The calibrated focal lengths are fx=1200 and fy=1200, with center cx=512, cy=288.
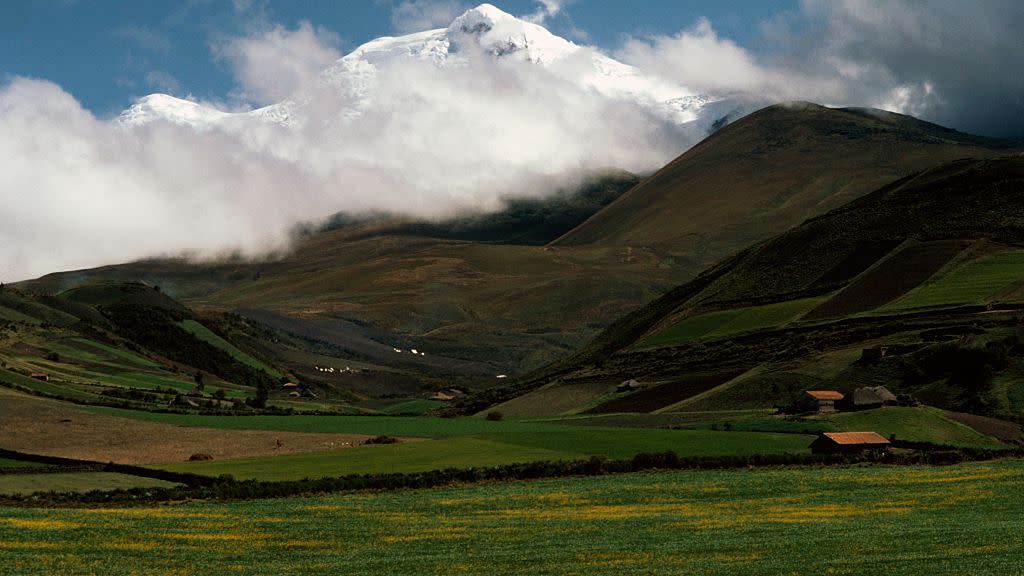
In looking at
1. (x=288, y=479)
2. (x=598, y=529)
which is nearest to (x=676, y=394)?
(x=288, y=479)

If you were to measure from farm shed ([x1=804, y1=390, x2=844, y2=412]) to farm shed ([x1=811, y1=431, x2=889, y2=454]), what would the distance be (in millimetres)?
25245

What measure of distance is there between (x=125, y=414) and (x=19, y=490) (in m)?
56.3

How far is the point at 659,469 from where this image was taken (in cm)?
7550

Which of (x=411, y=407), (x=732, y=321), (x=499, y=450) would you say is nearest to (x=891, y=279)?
(x=732, y=321)

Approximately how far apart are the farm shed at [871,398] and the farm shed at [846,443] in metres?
24.1

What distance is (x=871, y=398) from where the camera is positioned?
355 ft

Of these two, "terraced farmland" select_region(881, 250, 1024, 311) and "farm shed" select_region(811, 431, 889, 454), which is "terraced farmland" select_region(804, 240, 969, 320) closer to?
"terraced farmland" select_region(881, 250, 1024, 311)

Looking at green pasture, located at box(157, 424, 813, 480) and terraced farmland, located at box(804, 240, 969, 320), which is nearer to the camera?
green pasture, located at box(157, 424, 813, 480)

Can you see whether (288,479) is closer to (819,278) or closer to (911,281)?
(911,281)

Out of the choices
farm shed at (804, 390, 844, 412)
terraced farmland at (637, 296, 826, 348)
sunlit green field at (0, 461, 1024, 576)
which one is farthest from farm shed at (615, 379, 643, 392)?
sunlit green field at (0, 461, 1024, 576)

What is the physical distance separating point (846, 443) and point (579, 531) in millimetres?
→ 41418

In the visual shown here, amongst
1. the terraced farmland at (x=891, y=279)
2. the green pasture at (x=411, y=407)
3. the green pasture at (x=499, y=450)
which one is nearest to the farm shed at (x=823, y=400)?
the green pasture at (x=499, y=450)

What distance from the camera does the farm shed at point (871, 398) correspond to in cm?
10738

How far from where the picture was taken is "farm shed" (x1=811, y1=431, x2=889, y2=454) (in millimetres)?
81562
